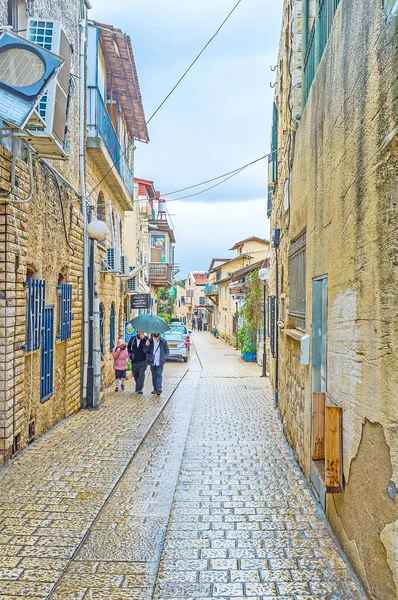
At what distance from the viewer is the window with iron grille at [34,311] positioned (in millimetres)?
7090

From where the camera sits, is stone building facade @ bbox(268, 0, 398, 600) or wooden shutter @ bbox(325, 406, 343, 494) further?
wooden shutter @ bbox(325, 406, 343, 494)

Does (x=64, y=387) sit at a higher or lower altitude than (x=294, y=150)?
lower

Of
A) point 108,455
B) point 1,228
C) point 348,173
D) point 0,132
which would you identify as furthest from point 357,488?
point 0,132

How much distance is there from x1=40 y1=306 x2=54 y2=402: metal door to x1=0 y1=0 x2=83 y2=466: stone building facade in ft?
0.05

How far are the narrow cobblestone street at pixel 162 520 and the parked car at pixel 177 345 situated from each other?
553 inches

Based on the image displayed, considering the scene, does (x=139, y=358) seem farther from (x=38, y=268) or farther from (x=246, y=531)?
(x=246, y=531)

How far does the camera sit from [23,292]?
6859mm

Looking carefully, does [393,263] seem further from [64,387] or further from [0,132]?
[64,387]

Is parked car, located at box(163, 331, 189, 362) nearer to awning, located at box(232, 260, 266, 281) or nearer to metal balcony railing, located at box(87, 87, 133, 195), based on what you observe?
awning, located at box(232, 260, 266, 281)

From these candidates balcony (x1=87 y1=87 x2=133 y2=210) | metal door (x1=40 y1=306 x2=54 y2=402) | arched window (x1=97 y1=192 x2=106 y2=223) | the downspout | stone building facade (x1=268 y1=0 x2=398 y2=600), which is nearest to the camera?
stone building facade (x1=268 y1=0 x2=398 y2=600)

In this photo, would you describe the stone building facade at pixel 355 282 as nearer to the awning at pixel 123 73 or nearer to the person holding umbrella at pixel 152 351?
the person holding umbrella at pixel 152 351

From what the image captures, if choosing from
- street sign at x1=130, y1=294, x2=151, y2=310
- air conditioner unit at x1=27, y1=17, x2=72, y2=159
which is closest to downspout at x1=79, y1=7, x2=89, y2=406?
air conditioner unit at x1=27, y1=17, x2=72, y2=159

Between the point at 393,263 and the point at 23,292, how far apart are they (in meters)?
5.16

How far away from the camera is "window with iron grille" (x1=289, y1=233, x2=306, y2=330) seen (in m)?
→ 7.14
